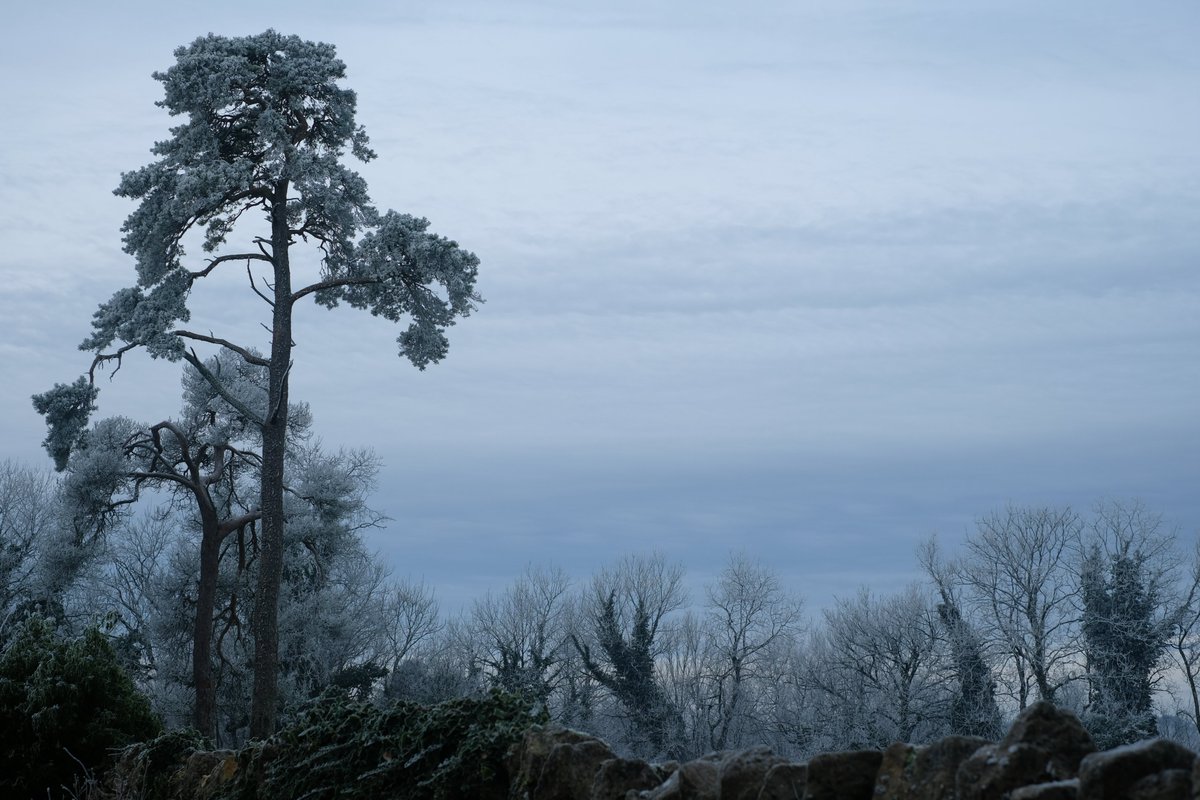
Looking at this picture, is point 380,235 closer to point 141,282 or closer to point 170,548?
point 141,282

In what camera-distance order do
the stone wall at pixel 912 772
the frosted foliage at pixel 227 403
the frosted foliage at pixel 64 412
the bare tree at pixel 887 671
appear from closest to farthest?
the stone wall at pixel 912 772, the frosted foliage at pixel 64 412, the frosted foliage at pixel 227 403, the bare tree at pixel 887 671

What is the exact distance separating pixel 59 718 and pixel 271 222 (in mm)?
10927

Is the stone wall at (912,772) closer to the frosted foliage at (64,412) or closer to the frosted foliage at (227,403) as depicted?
the frosted foliage at (64,412)

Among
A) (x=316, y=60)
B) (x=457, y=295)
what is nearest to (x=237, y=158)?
(x=316, y=60)

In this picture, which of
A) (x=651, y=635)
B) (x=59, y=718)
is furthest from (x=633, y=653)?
(x=59, y=718)

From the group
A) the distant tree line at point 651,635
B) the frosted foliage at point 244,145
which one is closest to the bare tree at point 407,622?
the distant tree line at point 651,635

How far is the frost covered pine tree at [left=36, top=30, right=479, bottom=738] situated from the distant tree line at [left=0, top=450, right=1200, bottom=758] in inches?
336

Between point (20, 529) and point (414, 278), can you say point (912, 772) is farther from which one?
point (20, 529)

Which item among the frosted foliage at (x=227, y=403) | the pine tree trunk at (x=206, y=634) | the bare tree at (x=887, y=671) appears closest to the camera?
the pine tree trunk at (x=206, y=634)

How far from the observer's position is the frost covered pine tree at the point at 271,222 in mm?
19531

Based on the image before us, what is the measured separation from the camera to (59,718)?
12258 millimetres

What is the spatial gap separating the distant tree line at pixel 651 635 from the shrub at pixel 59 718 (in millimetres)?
14948

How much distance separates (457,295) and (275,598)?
6143mm

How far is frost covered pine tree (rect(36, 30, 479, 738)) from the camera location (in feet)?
64.1
